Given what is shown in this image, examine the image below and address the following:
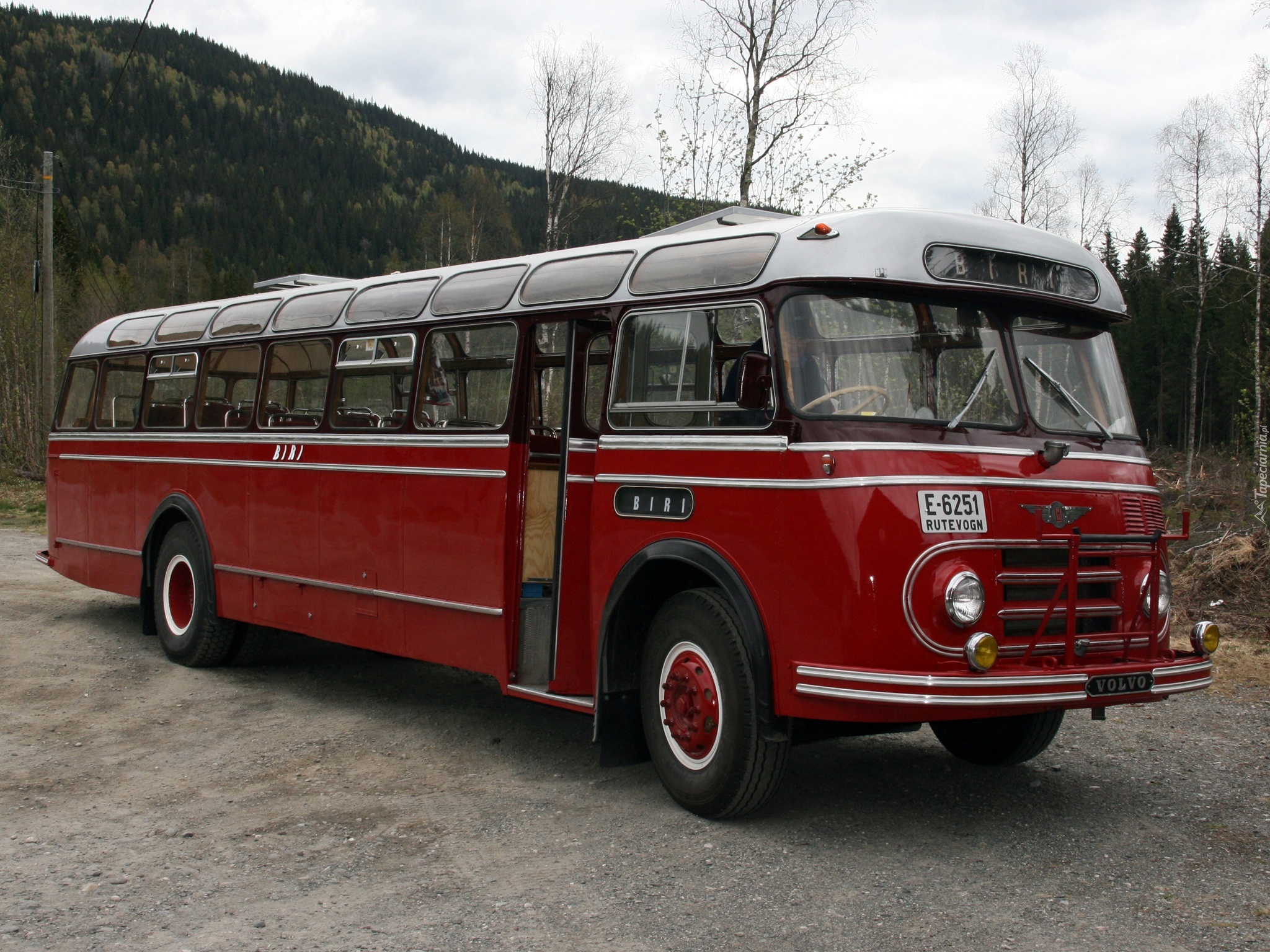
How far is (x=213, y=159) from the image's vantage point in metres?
121

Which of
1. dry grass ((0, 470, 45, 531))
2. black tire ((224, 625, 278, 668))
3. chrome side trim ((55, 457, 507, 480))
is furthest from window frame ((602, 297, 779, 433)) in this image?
dry grass ((0, 470, 45, 531))

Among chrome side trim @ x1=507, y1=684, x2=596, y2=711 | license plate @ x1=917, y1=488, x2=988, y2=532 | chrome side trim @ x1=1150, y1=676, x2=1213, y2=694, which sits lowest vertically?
chrome side trim @ x1=507, y1=684, x2=596, y2=711

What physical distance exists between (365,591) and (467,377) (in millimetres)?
1720

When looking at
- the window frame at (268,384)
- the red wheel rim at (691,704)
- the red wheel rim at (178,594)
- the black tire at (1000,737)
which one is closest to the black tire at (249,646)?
the red wheel rim at (178,594)

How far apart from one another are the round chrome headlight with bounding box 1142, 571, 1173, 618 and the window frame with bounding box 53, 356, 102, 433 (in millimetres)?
9327

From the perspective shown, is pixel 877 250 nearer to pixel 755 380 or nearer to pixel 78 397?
pixel 755 380

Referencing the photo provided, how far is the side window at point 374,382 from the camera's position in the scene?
7602 mm

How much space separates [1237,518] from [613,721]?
9.36 metres

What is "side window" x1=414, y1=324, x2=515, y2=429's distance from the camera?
6828mm

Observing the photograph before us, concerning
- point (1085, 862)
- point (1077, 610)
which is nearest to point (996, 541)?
point (1077, 610)

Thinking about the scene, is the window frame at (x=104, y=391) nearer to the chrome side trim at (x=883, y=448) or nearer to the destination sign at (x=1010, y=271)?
the chrome side trim at (x=883, y=448)

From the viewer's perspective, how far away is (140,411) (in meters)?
10.5

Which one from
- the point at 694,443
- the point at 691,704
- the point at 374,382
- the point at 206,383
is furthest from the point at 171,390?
the point at 691,704

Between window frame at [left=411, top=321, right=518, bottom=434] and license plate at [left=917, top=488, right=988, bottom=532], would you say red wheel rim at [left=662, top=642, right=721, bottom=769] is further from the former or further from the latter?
window frame at [left=411, top=321, right=518, bottom=434]
